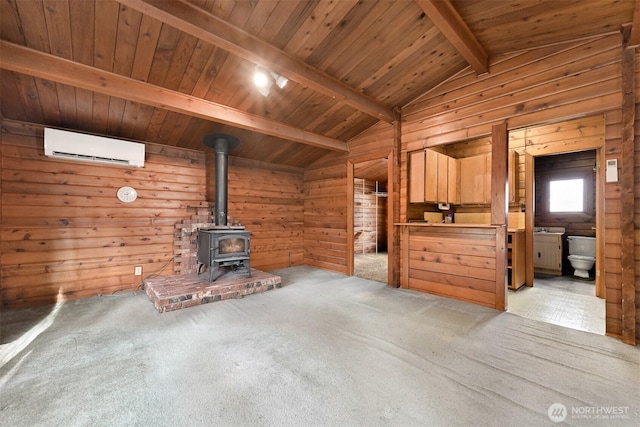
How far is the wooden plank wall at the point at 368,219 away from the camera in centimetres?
760

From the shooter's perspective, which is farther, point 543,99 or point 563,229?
point 563,229

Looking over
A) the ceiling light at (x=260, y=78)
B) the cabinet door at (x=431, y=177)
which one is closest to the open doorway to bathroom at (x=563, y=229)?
the cabinet door at (x=431, y=177)

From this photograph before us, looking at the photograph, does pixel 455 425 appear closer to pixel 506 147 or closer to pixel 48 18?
pixel 506 147

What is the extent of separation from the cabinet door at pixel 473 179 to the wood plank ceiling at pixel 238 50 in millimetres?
1469

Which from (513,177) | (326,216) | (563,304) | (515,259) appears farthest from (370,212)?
(563,304)

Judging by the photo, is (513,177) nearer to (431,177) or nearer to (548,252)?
(431,177)

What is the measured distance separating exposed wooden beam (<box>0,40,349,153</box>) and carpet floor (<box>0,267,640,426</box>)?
221cm

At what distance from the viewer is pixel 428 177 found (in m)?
3.58

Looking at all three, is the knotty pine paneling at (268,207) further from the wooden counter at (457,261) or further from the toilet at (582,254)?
the toilet at (582,254)

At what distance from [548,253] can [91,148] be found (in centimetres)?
719

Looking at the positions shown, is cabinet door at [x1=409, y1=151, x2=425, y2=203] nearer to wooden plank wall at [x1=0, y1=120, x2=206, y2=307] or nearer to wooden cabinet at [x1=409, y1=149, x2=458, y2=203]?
wooden cabinet at [x1=409, y1=149, x2=458, y2=203]

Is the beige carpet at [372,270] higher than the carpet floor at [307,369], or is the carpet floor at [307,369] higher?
the carpet floor at [307,369]

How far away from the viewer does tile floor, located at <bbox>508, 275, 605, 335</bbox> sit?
2.52 meters

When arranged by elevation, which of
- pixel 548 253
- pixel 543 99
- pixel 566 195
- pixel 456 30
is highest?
pixel 456 30
